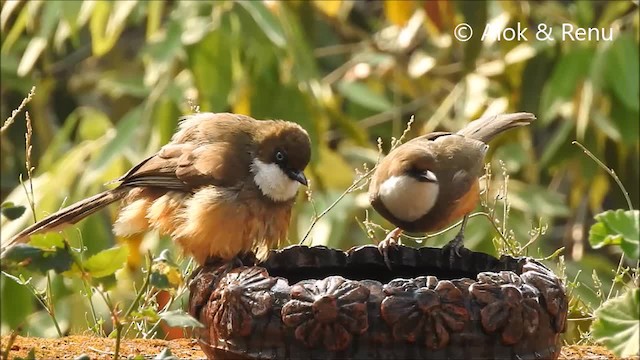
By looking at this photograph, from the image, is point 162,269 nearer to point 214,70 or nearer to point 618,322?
point 618,322

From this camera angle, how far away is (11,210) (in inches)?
80.8

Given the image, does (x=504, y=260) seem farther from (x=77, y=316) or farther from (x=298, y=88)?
(x=77, y=316)

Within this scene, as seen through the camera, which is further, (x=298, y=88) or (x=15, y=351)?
(x=298, y=88)

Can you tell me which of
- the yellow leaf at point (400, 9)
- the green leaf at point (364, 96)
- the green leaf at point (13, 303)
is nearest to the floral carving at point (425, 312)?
the green leaf at point (13, 303)

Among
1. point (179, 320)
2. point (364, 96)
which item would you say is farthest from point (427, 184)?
point (364, 96)

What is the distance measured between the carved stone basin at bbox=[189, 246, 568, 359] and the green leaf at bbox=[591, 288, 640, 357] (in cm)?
17

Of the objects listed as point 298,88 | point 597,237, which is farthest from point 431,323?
point 298,88

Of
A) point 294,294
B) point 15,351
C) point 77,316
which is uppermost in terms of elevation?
point 294,294

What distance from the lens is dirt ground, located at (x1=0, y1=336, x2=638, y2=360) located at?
8.86 feet

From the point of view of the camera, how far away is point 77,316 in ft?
14.4

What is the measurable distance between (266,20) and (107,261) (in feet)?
6.92

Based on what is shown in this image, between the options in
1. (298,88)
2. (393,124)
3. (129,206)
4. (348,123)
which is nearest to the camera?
(129,206)

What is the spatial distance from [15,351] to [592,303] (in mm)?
1894

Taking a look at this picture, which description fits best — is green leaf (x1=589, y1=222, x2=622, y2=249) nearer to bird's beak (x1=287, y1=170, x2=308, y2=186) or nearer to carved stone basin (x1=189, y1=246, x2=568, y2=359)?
carved stone basin (x1=189, y1=246, x2=568, y2=359)
